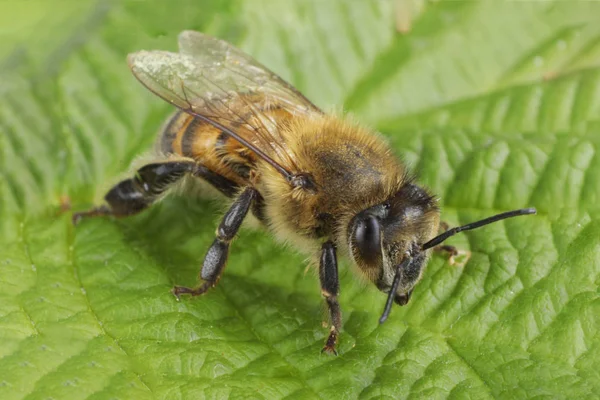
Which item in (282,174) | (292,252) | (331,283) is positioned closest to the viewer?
(331,283)

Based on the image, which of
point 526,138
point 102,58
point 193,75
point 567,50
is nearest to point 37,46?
point 102,58

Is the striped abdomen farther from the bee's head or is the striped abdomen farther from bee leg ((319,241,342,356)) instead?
the bee's head

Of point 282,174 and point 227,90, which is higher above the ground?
point 227,90

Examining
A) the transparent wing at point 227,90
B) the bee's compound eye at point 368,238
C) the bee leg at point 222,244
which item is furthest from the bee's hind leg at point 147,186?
the bee's compound eye at point 368,238

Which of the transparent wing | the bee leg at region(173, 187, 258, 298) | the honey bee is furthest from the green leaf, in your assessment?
the transparent wing

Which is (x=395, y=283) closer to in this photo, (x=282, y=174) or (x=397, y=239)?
(x=397, y=239)

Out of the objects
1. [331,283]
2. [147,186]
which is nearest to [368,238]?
[331,283]

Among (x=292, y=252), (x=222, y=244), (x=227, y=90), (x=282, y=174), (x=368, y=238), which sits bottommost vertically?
(x=222, y=244)

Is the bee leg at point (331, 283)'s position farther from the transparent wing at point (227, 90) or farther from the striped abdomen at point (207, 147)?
the striped abdomen at point (207, 147)
